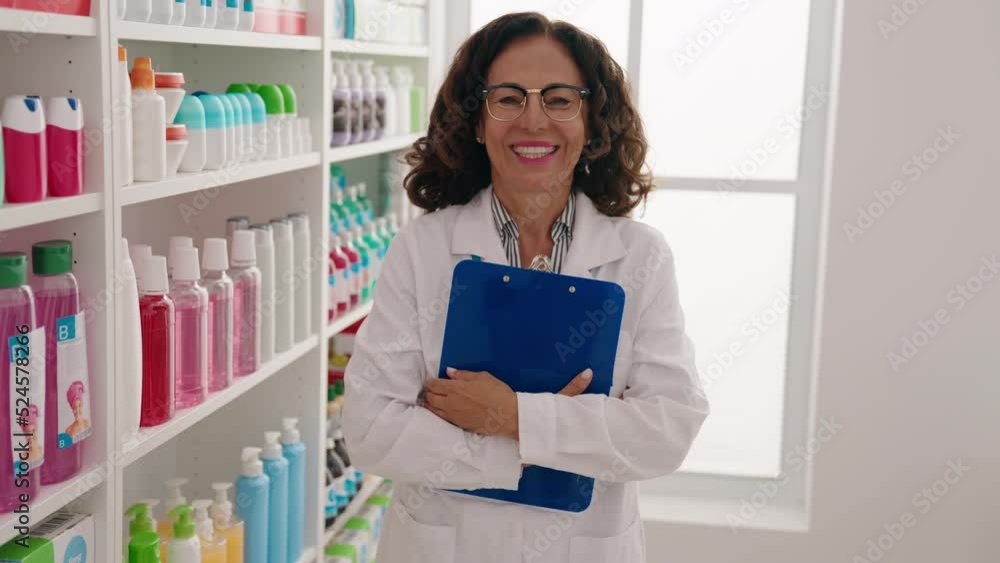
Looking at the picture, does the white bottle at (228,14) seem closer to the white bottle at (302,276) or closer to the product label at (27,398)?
the white bottle at (302,276)

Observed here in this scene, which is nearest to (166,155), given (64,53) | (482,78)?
(64,53)

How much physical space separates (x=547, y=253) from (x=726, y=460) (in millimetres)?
2017

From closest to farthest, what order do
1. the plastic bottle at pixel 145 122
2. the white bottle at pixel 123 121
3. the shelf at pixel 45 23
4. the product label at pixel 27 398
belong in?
the shelf at pixel 45 23 < the product label at pixel 27 398 < the white bottle at pixel 123 121 < the plastic bottle at pixel 145 122

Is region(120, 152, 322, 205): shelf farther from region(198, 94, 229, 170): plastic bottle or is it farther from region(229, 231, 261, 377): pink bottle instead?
region(229, 231, 261, 377): pink bottle

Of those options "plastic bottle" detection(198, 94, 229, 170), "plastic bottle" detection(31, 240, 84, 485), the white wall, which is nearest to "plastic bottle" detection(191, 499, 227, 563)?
"plastic bottle" detection(31, 240, 84, 485)

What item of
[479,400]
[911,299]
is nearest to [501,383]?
[479,400]

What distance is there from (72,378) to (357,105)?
4.38ft

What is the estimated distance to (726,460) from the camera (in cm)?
344

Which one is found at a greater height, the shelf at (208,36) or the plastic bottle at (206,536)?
the shelf at (208,36)

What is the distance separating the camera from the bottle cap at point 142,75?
1511mm

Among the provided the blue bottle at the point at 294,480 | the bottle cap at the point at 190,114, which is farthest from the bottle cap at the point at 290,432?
the bottle cap at the point at 190,114

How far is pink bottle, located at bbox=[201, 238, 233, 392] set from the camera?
1818mm

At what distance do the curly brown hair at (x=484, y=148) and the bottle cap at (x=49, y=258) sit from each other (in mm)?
615

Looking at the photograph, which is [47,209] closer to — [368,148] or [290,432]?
[290,432]
